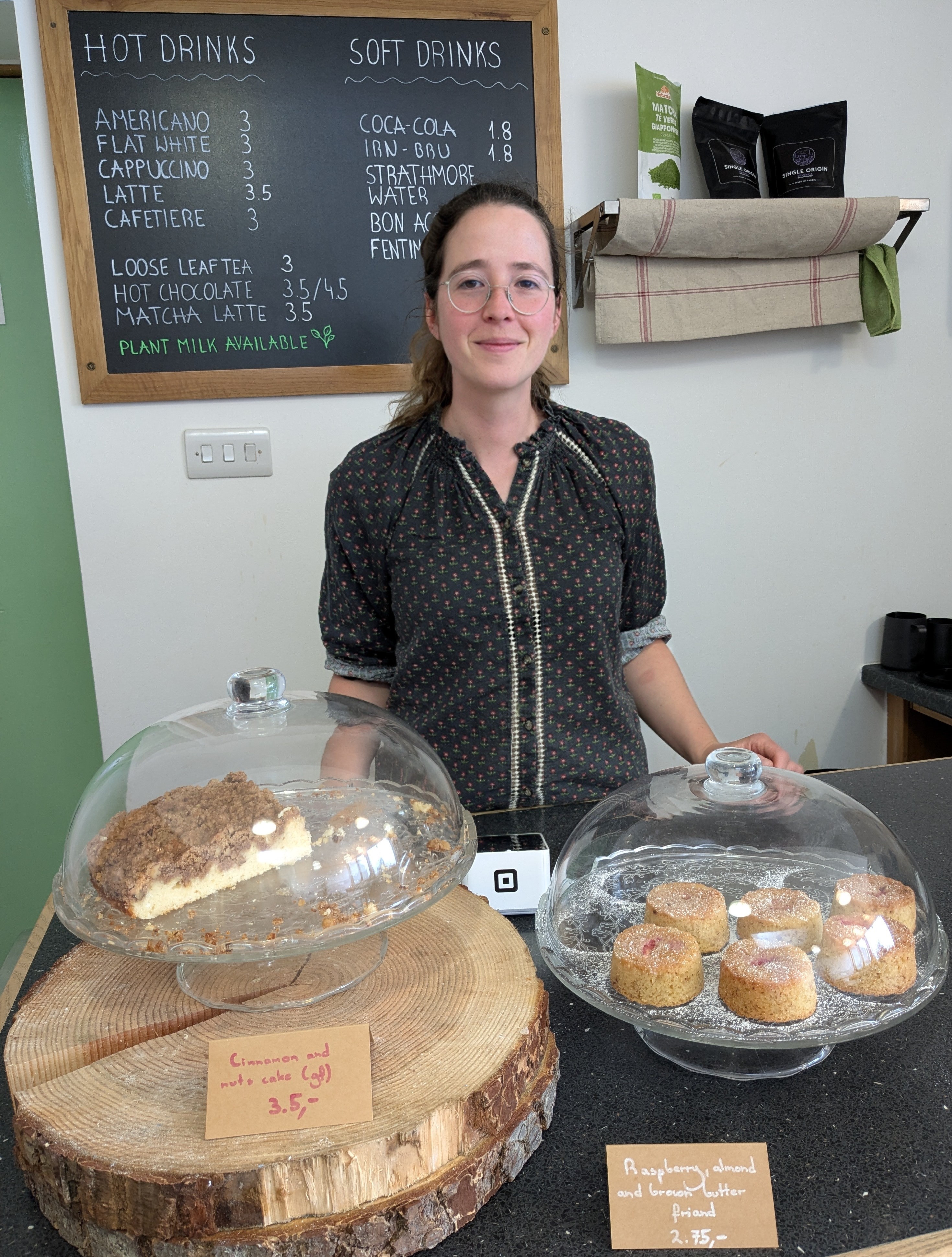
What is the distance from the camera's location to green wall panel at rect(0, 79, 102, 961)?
223 centimetres

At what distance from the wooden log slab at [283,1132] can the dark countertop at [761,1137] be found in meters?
0.03

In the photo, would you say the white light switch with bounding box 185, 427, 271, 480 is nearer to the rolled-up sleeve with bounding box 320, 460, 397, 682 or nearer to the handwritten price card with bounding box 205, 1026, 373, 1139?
the rolled-up sleeve with bounding box 320, 460, 397, 682

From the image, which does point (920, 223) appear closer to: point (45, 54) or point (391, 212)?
point (391, 212)

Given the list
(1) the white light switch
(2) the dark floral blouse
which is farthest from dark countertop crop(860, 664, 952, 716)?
(1) the white light switch

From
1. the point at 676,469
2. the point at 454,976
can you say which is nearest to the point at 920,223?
the point at 676,469

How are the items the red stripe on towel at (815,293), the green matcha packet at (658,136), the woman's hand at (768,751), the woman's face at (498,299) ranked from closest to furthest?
the woman's hand at (768,751) < the woman's face at (498,299) < the green matcha packet at (658,136) < the red stripe on towel at (815,293)

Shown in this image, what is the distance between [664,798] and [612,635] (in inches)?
24.4

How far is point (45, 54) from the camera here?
1.85 metres

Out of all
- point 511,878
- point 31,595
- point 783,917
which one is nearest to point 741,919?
point 783,917

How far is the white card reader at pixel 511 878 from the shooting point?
1009 millimetres

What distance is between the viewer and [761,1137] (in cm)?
72

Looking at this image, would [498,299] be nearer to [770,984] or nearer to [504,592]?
[504,592]

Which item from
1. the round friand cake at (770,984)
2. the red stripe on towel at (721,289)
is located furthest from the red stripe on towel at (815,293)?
the round friand cake at (770,984)

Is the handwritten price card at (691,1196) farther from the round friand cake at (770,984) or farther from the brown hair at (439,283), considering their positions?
the brown hair at (439,283)
